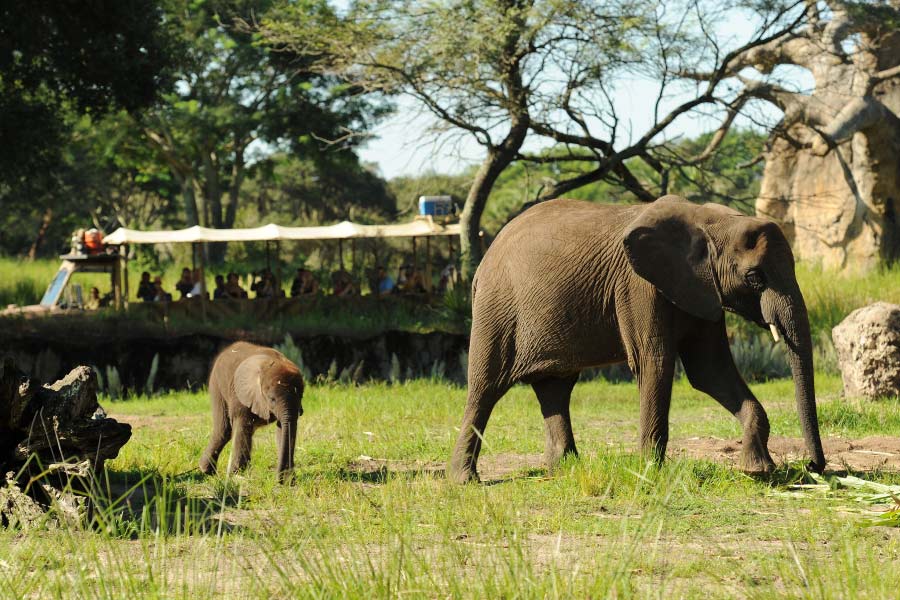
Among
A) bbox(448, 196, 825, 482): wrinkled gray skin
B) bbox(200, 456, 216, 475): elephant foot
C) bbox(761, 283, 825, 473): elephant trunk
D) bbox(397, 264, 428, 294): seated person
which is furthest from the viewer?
bbox(397, 264, 428, 294): seated person

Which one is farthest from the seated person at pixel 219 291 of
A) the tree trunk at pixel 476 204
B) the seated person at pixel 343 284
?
the tree trunk at pixel 476 204

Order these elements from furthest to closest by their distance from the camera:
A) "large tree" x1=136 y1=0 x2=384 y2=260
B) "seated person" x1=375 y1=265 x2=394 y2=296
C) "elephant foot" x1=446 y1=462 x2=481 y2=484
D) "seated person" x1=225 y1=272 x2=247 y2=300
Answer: "large tree" x1=136 y1=0 x2=384 y2=260
"seated person" x1=375 y1=265 x2=394 y2=296
"seated person" x1=225 y1=272 x2=247 y2=300
"elephant foot" x1=446 y1=462 x2=481 y2=484

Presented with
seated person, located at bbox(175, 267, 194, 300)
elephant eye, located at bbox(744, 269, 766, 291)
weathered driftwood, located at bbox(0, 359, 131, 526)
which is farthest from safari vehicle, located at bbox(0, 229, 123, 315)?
elephant eye, located at bbox(744, 269, 766, 291)

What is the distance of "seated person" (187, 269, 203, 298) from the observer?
2558 centimetres

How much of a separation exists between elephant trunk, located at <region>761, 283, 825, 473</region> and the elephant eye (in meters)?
0.07

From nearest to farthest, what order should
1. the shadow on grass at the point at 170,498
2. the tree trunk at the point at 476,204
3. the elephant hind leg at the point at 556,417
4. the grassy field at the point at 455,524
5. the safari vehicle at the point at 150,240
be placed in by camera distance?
the grassy field at the point at 455,524
the shadow on grass at the point at 170,498
the elephant hind leg at the point at 556,417
the tree trunk at the point at 476,204
the safari vehicle at the point at 150,240

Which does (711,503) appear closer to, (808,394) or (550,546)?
(808,394)

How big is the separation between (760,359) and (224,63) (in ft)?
96.4

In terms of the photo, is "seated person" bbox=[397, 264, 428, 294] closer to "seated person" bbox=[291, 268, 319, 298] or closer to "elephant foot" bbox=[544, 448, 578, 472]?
"seated person" bbox=[291, 268, 319, 298]

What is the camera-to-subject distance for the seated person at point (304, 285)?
26.3 meters

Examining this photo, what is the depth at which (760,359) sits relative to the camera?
57.5ft

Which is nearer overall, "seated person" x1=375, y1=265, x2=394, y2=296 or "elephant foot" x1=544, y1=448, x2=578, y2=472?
"elephant foot" x1=544, y1=448, x2=578, y2=472

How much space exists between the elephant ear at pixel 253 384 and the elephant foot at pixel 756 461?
10.7 ft

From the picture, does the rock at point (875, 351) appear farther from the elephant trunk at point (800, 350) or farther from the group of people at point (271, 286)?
the group of people at point (271, 286)
